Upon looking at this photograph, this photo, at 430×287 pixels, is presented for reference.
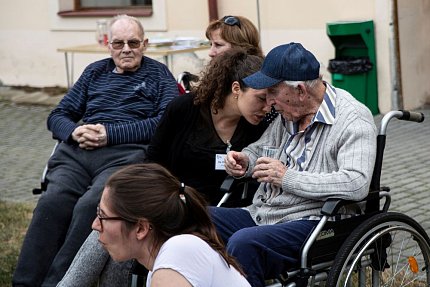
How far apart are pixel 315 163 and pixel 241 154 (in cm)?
44

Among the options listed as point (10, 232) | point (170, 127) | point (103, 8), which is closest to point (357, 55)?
point (103, 8)

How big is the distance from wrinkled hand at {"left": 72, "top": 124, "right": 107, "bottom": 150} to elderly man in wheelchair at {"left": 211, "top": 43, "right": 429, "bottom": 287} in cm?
111

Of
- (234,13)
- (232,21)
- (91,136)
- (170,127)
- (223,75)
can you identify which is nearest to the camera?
(223,75)

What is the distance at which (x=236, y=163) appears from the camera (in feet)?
14.9

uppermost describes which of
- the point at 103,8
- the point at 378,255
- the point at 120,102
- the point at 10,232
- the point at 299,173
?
the point at 103,8

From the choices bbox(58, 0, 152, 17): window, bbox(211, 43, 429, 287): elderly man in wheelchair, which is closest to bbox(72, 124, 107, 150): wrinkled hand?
bbox(211, 43, 429, 287): elderly man in wheelchair

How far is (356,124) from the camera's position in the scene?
4125 mm

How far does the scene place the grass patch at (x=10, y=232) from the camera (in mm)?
5859

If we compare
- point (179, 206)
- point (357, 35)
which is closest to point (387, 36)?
point (357, 35)

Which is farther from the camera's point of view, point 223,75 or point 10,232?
point 10,232

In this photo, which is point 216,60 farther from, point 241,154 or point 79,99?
point 79,99

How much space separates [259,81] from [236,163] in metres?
0.45

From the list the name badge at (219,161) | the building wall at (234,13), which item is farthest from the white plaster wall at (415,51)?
the name badge at (219,161)

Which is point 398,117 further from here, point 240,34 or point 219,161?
point 240,34
